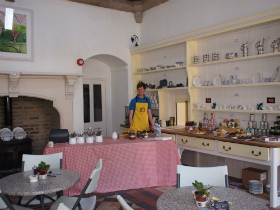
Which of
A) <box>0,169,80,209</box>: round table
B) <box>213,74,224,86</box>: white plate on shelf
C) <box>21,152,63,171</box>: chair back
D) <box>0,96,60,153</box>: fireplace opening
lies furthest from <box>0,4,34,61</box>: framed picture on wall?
<box>213,74,224,86</box>: white plate on shelf

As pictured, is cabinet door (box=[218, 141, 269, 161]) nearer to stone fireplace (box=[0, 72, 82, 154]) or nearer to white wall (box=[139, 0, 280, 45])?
white wall (box=[139, 0, 280, 45])

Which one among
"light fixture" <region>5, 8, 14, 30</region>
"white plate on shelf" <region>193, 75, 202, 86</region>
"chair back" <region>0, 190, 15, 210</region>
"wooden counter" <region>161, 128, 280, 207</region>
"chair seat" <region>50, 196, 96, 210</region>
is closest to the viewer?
"chair back" <region>0, 190, 15, 210</region>

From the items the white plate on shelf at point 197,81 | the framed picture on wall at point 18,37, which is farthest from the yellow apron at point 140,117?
the framed picture on wall at point 18,37

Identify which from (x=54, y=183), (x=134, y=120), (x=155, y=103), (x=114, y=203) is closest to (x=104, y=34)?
(x=155, y=103)

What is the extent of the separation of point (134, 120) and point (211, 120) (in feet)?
5.39

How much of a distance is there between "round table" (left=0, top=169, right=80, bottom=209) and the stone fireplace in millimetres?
3480

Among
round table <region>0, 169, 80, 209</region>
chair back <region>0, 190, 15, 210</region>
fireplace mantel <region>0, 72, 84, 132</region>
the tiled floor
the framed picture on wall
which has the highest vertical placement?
the framed picture on wall

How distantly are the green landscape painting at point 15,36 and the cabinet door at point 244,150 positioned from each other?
4754 millimetres

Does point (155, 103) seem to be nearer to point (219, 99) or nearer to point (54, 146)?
point (219, 99)

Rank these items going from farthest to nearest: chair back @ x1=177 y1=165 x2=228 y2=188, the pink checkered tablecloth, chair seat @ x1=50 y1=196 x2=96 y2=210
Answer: the pink checkered tablecloth < chair seat @ x1=50 y1=196 x2=96 y2=210 < chair back @ x1=177 y1=165 x2=228 y2=188

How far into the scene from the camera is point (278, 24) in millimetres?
4934

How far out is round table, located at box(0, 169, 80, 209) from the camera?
2.77 meters

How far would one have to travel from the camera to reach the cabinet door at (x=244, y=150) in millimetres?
4305

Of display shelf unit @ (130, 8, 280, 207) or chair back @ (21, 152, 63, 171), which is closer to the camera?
chair back @ (21, 152, 63, 171)
